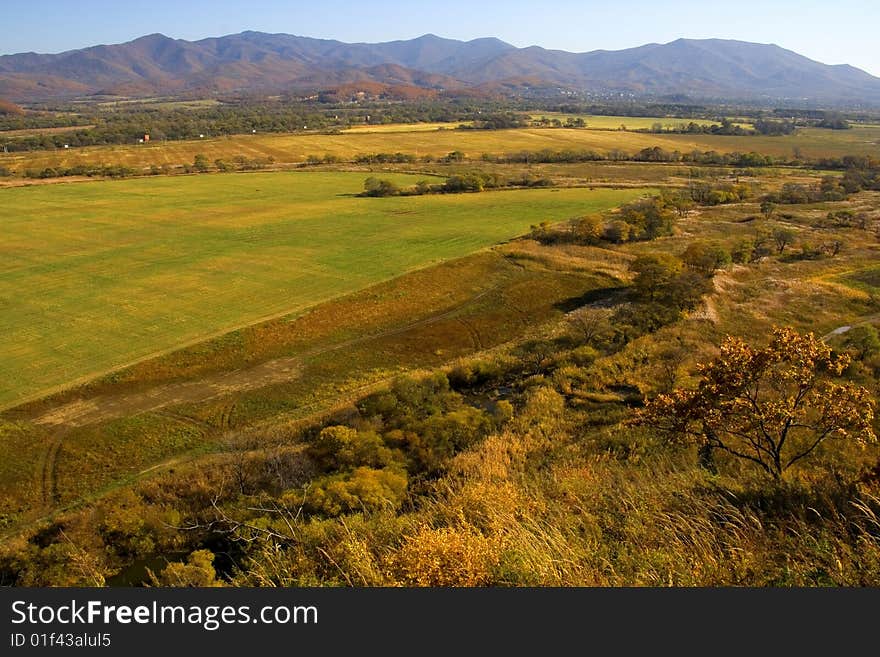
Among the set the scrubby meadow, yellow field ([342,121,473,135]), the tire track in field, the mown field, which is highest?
yellow field ([342,121,473,135])

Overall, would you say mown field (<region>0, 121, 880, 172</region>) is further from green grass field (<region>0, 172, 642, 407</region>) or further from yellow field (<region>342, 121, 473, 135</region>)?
green grass field (<region>0, 172, 642, 407</region>)

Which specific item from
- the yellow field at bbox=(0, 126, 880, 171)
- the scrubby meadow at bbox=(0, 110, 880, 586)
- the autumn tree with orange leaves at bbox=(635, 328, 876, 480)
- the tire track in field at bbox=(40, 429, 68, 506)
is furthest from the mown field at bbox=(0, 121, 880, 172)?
the autumn tree with orange leaves at bbox=(635, 328, 876, 480)

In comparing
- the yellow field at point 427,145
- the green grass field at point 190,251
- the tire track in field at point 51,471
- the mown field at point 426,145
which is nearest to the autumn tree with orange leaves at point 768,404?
the tire track in field at point 51,471

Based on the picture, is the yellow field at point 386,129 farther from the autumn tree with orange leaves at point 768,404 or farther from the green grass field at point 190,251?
the autumn tree with orange leaves at point 768,404

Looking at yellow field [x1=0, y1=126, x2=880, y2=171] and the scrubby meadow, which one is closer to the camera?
the scrubby meadow

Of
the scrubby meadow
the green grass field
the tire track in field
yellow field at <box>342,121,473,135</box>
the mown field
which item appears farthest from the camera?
yellow field at <box>342,121,473,135</box>

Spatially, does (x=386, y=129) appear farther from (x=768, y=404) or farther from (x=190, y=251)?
(x=768, y=404)

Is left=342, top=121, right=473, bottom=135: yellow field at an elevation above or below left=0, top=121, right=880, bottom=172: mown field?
above

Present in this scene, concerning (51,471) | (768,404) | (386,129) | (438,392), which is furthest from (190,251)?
(386,129)

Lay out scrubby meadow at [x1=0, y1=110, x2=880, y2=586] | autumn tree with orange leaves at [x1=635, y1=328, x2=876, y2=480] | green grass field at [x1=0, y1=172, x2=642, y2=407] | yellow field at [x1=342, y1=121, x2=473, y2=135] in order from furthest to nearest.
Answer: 1. yellow field at [x1=342, y1=121, x2=473, y2=135]
2. green grass field at [x1=0, y1=172, x2=642, y2=407]
3. autumn tree with orange leaves at [x1=635, y1=328, x2=876, y2=480]
4. scrubby meadow at [x1=0, y1=110, x2=880, y2=586]
